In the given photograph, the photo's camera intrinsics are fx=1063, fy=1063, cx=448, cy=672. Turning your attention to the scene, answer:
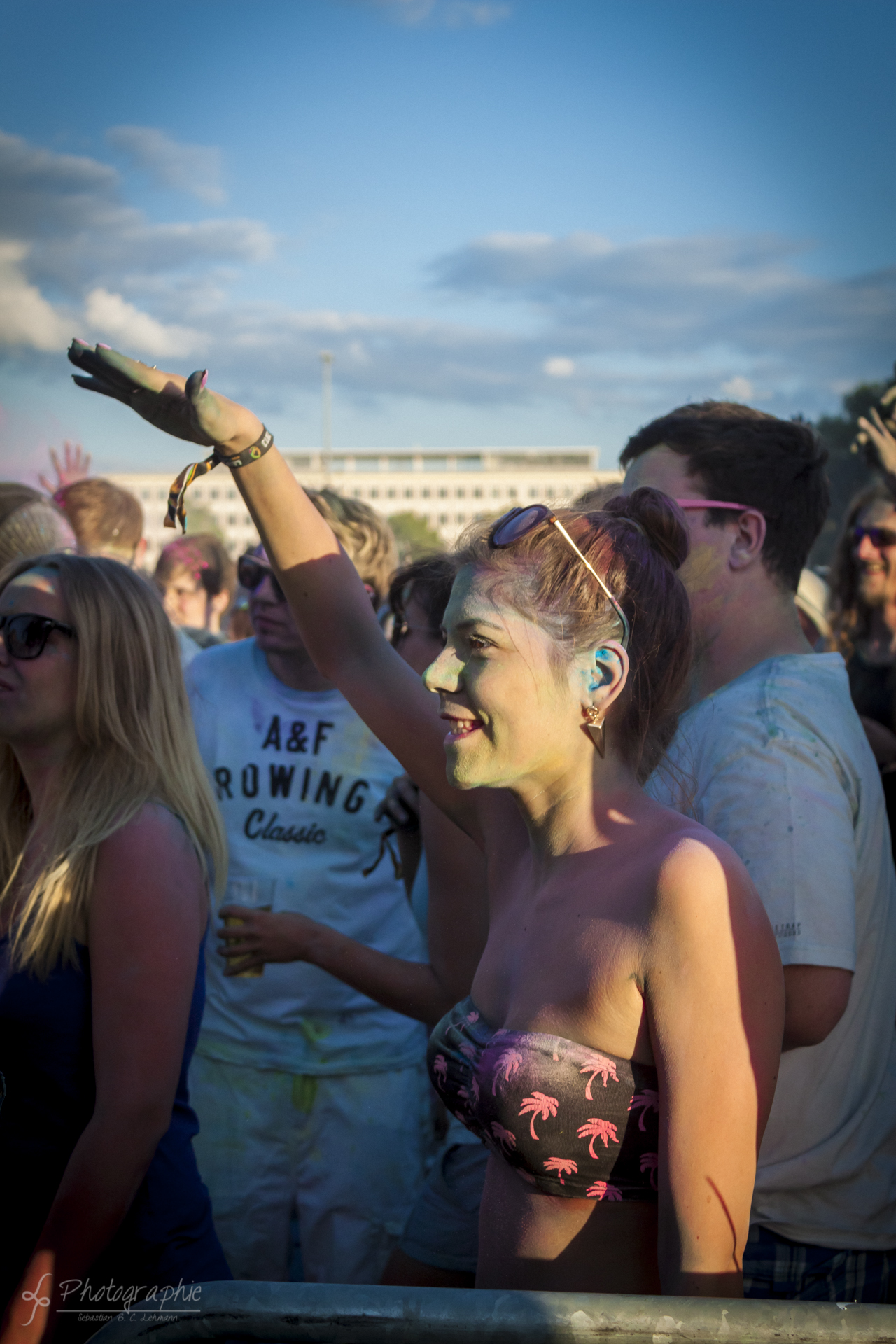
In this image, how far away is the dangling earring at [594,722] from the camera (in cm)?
167

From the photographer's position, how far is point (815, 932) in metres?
1.85

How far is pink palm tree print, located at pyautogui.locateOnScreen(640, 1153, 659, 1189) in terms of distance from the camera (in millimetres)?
1442

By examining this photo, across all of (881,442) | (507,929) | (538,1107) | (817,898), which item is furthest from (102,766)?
(881,442)

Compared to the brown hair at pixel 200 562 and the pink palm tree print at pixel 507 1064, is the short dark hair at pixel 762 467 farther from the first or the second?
the brown hair at pixel 200 562

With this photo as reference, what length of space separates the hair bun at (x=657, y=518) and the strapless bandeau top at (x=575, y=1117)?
0.82 m

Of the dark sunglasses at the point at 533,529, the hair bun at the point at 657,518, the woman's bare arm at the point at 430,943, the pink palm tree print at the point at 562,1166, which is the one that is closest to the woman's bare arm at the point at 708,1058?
the pink palm tree print at the point at 562,1166

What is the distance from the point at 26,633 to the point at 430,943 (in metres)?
1.14

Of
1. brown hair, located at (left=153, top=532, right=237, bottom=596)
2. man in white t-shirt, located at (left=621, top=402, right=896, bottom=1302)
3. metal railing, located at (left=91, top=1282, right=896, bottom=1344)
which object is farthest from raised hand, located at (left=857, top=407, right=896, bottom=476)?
brown hair, located at (left=153, top=532, right=237, bottom=596)

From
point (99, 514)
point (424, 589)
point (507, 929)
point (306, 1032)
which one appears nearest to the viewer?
point (507, 929)

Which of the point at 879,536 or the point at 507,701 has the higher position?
the point at 879,536

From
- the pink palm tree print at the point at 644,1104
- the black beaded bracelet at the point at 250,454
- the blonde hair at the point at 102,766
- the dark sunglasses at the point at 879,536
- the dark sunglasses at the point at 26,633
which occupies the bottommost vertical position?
the pink palm tree print at the point at 644,1104

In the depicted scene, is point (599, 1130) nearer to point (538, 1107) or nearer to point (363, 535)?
point (538, 1107)

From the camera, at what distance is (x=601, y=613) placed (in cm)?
168

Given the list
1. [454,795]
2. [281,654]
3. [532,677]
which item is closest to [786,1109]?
[454,795]
